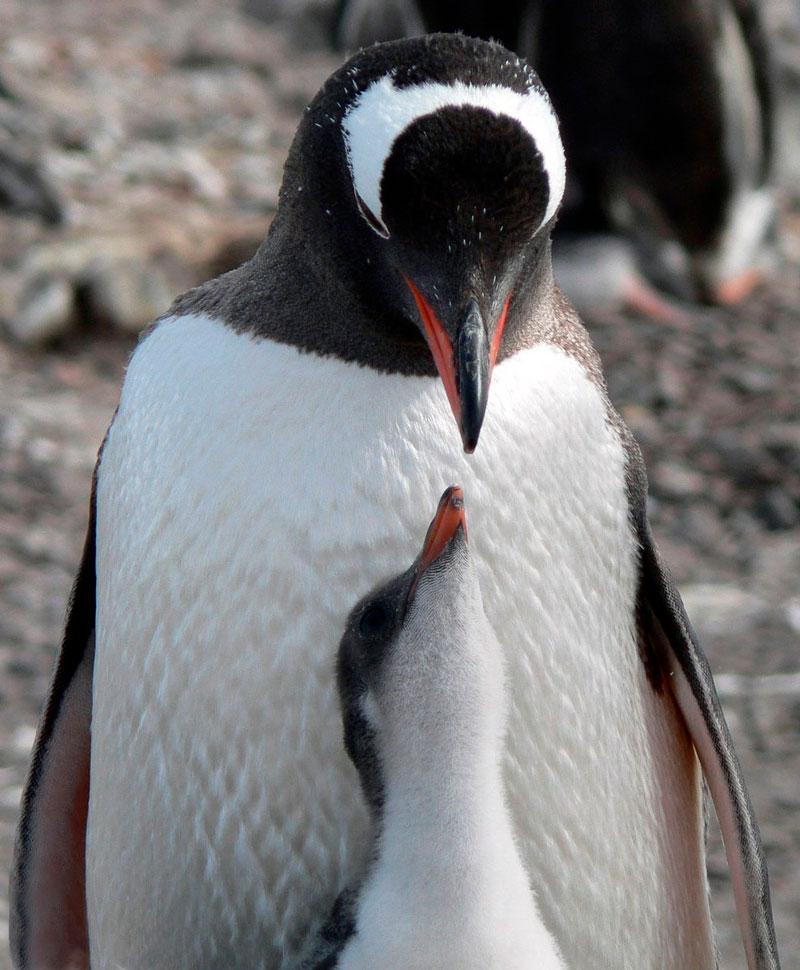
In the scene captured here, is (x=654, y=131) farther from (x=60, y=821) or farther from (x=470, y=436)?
(x=470, y=436)

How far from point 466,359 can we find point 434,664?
0.30m

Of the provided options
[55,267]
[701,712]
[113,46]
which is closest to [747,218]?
[55,267]

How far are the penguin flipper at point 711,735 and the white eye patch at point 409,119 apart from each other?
22.0 inches

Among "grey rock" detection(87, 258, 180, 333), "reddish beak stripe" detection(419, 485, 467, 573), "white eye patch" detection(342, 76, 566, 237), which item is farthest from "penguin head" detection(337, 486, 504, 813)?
"grey rock" detection(87, 258, 180, 333)

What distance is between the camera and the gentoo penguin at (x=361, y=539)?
1.56 meters

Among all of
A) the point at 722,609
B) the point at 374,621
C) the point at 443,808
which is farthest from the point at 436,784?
the point at 722,609

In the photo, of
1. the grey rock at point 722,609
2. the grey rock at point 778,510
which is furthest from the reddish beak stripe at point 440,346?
the grey rock at point 778,510

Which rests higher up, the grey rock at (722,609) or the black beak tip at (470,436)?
the black beak tip at (470,436)

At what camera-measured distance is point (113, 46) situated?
261 inches

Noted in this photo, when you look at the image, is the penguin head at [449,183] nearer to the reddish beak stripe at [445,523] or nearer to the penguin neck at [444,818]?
the reddish beak stripe at [445,523]

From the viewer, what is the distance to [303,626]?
1.66 m

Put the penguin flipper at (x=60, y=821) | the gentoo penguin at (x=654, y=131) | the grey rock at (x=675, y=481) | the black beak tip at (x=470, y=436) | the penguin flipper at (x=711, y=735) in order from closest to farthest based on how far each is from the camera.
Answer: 1. the black beak tip at (x=470, y=436)
2. the penguin flipper at (x=711, y=735)
3. the penguin flipper at (x=60, y=821)
4. the grey rock at (x=675, y=481)
5. the gentoo penguin at (x=654, y=131)

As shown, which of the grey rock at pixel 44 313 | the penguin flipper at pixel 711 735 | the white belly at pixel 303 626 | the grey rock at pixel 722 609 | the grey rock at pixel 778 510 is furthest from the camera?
the grey rock at pixel 44 313

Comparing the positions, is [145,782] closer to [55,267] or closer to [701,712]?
[701,712]
